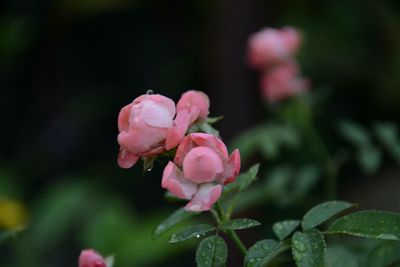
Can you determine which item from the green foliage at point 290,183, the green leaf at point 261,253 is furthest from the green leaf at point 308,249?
the green foliage at point 290,183

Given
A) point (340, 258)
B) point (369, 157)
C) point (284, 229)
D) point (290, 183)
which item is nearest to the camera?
point (284, 229)

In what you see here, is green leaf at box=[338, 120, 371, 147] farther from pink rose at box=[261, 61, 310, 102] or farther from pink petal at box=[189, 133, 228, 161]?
pink petal at box=[189, 133, 228, 161]

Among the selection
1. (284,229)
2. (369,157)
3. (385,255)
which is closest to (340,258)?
(385,255)

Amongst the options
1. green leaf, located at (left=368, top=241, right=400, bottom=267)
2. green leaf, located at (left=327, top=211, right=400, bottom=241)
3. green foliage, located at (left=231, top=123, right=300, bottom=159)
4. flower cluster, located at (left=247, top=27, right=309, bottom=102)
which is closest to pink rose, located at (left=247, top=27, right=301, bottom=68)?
flower cluster, located at (left=247, top=27, right=309, bottom=102)

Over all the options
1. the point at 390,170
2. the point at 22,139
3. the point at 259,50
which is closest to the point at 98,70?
the point at 22,139

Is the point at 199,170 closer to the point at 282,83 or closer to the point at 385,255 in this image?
the point at 385,255
